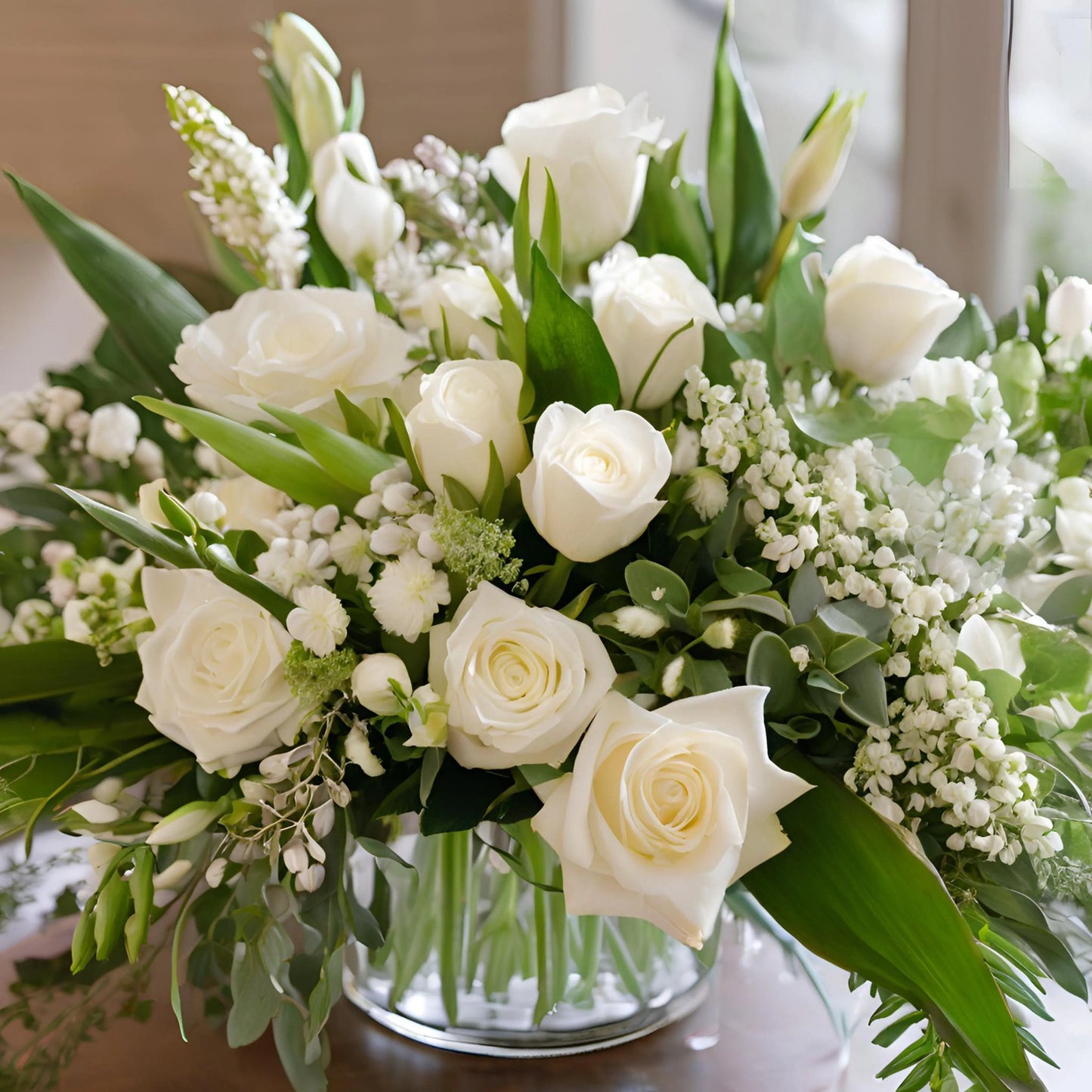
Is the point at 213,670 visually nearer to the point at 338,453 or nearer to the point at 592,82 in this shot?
the point at 338,453

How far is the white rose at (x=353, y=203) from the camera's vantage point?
54 cm

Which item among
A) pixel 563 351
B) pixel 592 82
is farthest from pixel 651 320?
pixel 592 82

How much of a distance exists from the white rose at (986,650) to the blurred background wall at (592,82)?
840mm

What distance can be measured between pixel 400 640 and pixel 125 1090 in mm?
294

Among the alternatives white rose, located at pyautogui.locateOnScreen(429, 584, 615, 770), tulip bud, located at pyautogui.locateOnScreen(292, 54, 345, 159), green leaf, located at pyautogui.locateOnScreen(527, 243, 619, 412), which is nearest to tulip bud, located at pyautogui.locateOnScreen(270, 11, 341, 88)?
tulip bud, located at pyautogui.locateOnScreen(292, 54, 345, 159)

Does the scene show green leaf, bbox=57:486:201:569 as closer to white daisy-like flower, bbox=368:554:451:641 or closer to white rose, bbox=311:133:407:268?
white daisy-like flower, bbox=368:554:451:641

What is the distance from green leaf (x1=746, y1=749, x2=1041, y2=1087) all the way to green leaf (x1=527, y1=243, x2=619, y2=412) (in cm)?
17

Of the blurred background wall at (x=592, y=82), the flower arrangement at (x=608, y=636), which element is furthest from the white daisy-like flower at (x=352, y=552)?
the blurred background wall at (x=592, y=82)

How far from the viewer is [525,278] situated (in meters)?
0.48

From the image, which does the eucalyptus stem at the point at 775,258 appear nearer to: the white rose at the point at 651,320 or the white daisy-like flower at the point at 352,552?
the white rose at the point at 651,320

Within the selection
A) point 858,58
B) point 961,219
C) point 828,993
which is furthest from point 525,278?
point 858,58

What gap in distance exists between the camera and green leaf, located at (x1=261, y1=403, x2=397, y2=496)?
41cm

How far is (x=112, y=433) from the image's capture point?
563 mm

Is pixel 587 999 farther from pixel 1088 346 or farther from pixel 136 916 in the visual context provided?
pixel 1088 346
